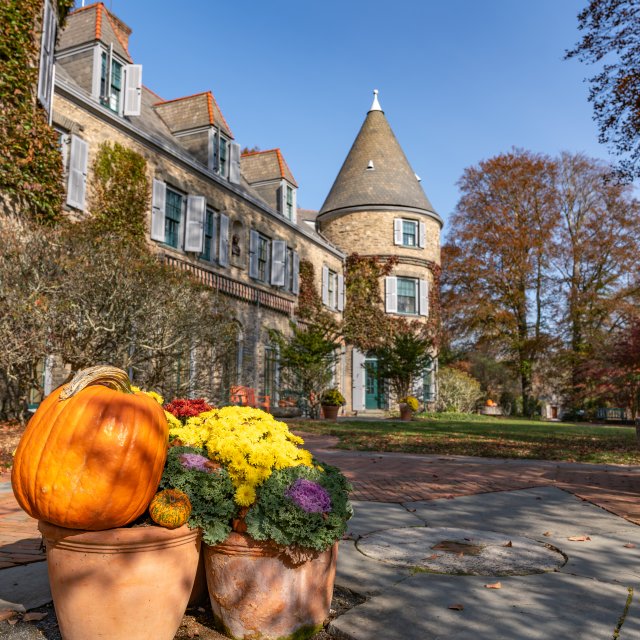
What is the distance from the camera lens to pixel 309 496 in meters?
2.59

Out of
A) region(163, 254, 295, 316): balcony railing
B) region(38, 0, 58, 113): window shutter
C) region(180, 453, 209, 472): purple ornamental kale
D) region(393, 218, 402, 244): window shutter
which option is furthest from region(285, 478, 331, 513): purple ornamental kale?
region(393, 218, 402, 244): window shutter

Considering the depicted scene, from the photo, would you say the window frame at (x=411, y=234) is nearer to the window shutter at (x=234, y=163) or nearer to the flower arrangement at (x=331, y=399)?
the window shutter at (x=234, y=163)

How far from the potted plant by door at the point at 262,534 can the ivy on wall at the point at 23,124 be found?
921cm

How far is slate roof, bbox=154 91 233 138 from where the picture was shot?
17.9m

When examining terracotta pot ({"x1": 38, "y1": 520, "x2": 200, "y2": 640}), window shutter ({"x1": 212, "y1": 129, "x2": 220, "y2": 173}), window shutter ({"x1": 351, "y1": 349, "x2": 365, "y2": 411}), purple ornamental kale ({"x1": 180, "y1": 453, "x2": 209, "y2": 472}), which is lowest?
terracotta pot ({"x1": 38, "y1": 520, "x2": 200, "y2": 640})

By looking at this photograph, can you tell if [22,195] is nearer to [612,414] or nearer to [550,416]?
[612,414]

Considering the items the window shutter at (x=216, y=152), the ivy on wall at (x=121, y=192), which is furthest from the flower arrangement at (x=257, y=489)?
the window shutter at (x=216, y=152)

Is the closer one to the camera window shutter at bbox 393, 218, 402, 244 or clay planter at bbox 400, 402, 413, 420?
clay planter at bbox 400, 402, 413, 420

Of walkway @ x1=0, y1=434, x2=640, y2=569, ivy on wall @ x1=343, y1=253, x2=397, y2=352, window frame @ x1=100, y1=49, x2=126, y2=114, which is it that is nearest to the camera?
walkway @ x1=0, y1=434, x2=640, y2=569

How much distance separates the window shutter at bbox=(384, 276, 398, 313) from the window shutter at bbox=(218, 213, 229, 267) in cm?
965

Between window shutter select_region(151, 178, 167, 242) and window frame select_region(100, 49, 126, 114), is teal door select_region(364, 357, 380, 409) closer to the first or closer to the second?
window shutter select_region(151, 178, 167, 242)

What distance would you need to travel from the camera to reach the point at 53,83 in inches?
465

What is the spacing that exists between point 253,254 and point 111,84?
662 centimetres

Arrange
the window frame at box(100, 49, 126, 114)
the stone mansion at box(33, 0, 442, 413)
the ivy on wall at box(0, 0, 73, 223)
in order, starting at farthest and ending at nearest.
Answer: the window frame at box(100, 49, 126, 114), the stone mansion at box(33, 0, 442, 413), the ivy on wall at box(0, 0, 73, 223)
